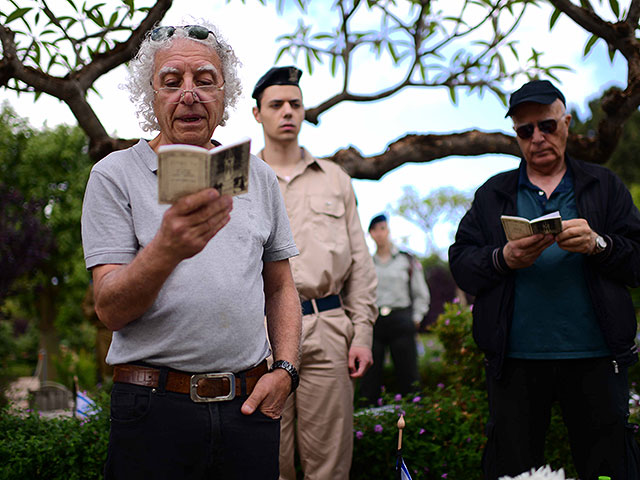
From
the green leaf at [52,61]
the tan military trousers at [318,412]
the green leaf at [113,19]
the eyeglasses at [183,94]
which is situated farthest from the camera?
the green leaf at [52,61]

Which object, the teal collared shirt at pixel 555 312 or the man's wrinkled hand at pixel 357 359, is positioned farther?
the man's wrinkled hand at pixel 357 359

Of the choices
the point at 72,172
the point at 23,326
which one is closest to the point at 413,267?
the point at 72,172

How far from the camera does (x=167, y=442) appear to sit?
1668 mm

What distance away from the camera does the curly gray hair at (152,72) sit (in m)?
1.90

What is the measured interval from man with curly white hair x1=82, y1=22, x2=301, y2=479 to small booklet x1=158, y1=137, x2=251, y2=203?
27 cm

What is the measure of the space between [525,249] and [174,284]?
1.61 meters

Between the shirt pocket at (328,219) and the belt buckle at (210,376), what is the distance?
5.39 feet

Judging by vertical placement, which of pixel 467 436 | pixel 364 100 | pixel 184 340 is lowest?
pixel 467 436

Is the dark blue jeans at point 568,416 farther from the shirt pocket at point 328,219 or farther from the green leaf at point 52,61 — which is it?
the green leaf at point 52,61

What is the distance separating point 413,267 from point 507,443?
562cm

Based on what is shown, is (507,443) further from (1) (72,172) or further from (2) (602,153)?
(1) (72,172)

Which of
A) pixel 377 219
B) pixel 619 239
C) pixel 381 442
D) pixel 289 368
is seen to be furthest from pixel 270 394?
pixel 377 219

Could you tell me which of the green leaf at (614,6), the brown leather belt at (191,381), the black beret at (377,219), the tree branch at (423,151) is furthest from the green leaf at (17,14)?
the black beret at (377,219)

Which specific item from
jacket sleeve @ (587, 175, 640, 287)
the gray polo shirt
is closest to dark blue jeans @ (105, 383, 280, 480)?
the gray polo shirt
